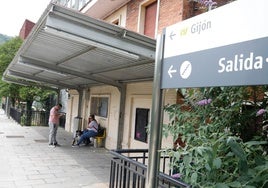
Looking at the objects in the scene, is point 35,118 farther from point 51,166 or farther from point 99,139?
point 51,166

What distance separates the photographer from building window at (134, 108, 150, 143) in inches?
383

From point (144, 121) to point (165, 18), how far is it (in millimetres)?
3203

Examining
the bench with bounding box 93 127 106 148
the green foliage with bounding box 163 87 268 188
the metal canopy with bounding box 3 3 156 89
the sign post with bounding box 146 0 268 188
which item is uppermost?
the metal canopy with bounding box 3 3 156 89

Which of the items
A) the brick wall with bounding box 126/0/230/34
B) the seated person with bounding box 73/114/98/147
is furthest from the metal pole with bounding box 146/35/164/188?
the seated person with bounding box 73/114/98/147

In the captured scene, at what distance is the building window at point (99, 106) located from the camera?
44.1 ft

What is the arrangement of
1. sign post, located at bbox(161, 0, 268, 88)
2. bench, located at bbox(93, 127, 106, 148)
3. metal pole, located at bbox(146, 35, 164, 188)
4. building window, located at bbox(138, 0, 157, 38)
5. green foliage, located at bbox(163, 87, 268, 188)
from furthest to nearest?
bench, located at bbox(93, 127, 106, 148) < building window, located at bbox(138, 0, 157, 38) < metal pole, located at bbox(146, 35, 164, 188) < green foliage, located at bbox(163, 87, 268, 188) < sign post, located at bbox(161, 0, 268, 88)

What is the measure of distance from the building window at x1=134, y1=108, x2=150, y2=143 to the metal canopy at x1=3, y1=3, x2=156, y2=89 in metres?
1.05

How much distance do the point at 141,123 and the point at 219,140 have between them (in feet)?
26.0

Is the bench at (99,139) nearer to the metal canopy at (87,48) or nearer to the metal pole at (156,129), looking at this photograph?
the metal canopy at (87,48)

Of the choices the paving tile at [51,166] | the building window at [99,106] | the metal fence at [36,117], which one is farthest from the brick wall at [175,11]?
the metal fence at [36,117]

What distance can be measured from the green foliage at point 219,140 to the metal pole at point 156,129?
0.55ft

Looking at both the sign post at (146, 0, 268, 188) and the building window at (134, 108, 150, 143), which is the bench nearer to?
the building window at (134, 108, 150, 143)

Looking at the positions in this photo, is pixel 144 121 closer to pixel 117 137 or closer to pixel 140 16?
pixel 117 137

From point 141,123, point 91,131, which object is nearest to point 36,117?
point 91,131
